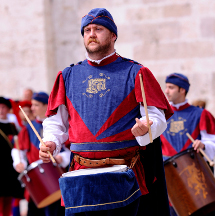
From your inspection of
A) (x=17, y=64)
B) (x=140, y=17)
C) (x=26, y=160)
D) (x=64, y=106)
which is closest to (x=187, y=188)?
(x=64, y=106)

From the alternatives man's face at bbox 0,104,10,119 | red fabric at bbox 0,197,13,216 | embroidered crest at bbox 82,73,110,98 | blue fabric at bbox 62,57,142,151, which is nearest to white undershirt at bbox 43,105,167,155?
blue fabric at bbox 62,57,142,151

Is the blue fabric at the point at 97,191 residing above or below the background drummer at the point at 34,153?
above

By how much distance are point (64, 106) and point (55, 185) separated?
1980mm

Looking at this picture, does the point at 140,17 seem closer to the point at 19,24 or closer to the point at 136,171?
the point at 19,24

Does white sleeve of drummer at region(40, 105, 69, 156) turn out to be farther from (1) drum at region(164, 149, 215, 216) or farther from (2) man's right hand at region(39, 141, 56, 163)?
(1) drum at region(164, 149, 215, 216)

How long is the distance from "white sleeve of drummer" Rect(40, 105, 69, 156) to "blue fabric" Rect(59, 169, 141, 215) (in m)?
0.44

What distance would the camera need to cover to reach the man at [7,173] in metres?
6.01

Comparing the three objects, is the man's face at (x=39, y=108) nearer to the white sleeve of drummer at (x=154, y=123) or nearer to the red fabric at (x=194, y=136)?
the red fabric at (x=194, y=136)

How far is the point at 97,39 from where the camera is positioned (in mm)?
3180

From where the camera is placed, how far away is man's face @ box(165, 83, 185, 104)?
536 cm

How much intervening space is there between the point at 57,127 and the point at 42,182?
6.29ft

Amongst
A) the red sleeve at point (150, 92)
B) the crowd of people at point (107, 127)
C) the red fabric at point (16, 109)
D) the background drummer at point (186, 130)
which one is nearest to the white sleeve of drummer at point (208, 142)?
the background drummer at point (186, 130)

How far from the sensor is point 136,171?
10.2ft

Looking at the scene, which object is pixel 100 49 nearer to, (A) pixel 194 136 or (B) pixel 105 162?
(B) pixel 105 162
